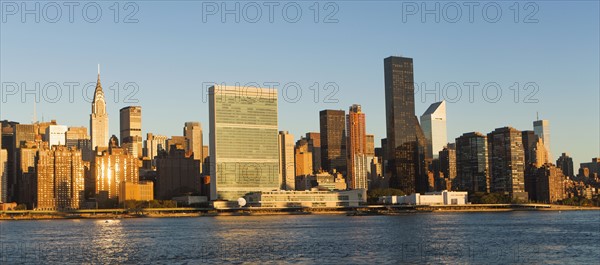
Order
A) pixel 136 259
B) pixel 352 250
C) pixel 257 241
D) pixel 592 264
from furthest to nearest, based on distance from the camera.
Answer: pixel 257 241
pixel 352 250
pixel 136 259
pixel 592 264

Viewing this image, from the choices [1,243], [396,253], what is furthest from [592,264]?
[1,243]

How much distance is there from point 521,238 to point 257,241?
148ft

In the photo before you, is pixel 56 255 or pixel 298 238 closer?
pixel 56 255

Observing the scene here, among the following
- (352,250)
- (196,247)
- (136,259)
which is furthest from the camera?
(196,247)

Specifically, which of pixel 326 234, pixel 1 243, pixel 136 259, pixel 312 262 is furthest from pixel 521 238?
pixel 1 243

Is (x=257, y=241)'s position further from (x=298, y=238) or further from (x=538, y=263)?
(x=538, y=263)

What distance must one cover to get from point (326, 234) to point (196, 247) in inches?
1489

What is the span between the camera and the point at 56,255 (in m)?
119

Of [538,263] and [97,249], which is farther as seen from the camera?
[97,249]

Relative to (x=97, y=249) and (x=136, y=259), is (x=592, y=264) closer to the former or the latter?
(x=136, y=259)

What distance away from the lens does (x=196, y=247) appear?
12719 cm

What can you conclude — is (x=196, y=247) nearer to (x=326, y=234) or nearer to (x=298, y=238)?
(x=298, y=238)

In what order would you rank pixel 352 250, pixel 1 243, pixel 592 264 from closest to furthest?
1. pixel 592 264
2. pixel 352 250
3. pixel 1 243

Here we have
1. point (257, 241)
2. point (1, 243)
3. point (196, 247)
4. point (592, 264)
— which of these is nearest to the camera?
point (592, 264)
